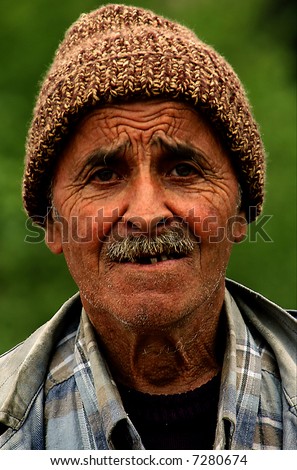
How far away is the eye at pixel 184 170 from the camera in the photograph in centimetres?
313

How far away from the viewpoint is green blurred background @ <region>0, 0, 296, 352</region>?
6441mm

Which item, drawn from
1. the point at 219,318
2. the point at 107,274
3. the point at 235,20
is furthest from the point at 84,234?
the point at 235,20

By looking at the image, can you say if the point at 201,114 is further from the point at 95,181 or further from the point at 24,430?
the point at 24,430

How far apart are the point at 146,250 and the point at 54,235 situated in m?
0.50

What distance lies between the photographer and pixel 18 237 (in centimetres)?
666

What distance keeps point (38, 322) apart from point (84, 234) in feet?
10.7

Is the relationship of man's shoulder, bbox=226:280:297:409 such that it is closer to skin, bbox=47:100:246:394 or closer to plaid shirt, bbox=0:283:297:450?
plaid shirt, bbox=0:283:297:450

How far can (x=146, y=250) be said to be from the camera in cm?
301

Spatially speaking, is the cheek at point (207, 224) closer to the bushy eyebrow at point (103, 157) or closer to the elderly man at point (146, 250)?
the elderly man at point (146, 250)

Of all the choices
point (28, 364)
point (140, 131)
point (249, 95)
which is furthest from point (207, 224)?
point (249, 95)

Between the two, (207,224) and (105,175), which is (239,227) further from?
(105,175)

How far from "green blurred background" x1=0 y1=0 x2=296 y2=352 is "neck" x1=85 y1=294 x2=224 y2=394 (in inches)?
113

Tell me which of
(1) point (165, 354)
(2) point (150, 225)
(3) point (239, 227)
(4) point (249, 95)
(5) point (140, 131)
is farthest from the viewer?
(4) point (249, 95)
